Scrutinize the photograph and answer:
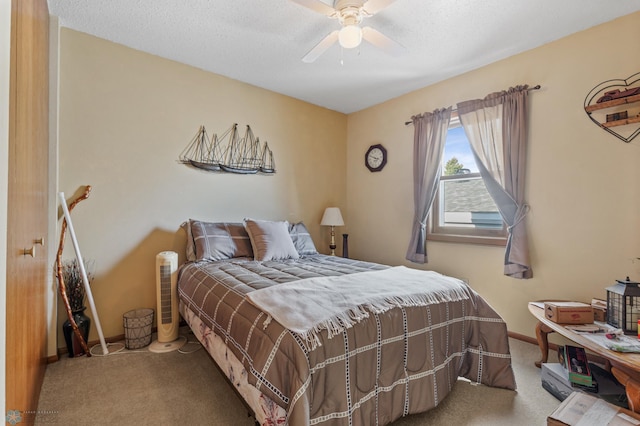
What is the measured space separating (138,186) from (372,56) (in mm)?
2488

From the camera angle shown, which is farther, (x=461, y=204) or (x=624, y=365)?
(x=461, y=204)

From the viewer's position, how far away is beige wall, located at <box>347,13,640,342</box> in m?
2.17

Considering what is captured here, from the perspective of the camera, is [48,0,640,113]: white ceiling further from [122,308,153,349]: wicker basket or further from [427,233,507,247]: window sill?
[122,308,153,349]: wicker basket

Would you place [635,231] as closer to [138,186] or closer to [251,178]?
[251,178]

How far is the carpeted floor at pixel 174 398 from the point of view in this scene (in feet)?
5.42

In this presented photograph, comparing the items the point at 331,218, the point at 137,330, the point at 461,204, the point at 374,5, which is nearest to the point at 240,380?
the point at 137,330

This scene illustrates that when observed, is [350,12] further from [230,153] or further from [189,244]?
[189,244]

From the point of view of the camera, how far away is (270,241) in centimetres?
290

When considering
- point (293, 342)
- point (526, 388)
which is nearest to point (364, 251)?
point (526, 388)

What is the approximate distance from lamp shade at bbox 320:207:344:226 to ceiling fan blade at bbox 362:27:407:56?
6.73 ft

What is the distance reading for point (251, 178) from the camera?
11.4 feet

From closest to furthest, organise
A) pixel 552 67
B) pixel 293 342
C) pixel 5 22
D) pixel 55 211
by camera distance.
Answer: pixel 5 22
pixel 293 342
pixel 55 211
pixel 552 67

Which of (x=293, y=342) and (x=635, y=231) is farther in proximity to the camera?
(x=635, y=231)

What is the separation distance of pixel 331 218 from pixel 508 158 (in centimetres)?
203
